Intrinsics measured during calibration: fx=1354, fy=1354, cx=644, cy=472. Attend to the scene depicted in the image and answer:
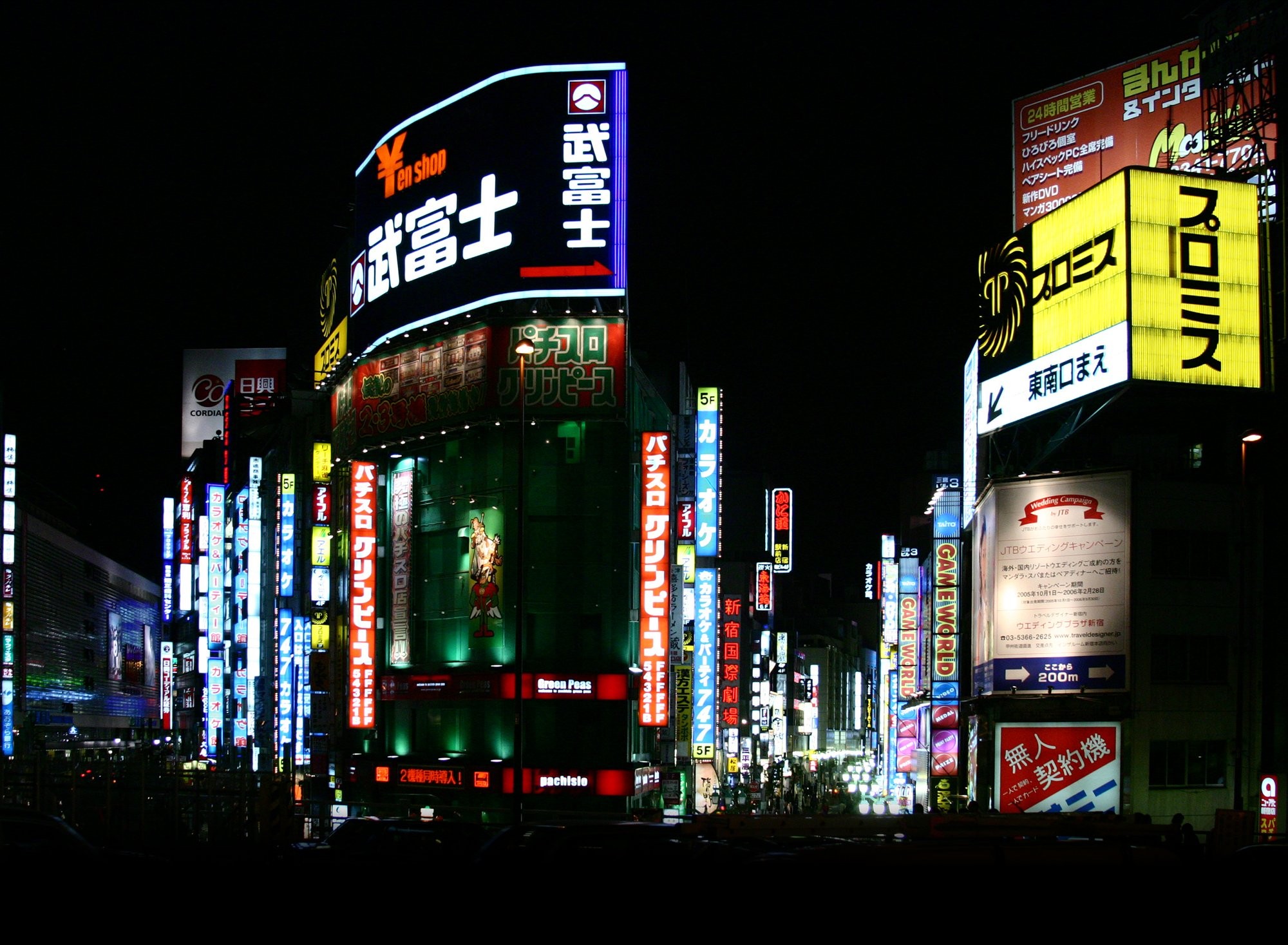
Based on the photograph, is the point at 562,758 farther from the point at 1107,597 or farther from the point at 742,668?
the point at 742,668

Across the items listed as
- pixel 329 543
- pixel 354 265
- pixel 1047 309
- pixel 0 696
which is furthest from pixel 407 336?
pixel 0 696

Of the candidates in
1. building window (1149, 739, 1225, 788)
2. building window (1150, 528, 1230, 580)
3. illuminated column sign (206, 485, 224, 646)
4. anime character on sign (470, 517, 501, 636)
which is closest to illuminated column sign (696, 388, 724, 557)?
anime character on sign (470, 517, 501, 636)

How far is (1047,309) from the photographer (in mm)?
41969

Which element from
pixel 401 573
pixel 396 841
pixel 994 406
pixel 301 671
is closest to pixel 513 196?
pixel 401 573

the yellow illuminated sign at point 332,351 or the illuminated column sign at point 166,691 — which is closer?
the yellow illuminated sign at point 332,351

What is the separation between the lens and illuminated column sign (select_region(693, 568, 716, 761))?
A: 51500mm

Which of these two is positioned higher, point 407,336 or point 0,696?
point 407,336

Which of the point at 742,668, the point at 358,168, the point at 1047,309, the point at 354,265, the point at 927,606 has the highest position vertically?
the point at 358,168

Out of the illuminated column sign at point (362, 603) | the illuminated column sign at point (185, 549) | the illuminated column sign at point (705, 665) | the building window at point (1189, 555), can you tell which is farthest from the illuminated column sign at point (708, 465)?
the illuminated column sign at point (185, 549)

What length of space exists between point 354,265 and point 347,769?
752 inches

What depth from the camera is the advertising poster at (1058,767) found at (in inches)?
1537

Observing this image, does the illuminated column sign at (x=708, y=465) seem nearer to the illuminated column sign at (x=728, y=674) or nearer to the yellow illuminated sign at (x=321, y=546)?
Answer: the yellow illuminated sign at (x=321, y=546)

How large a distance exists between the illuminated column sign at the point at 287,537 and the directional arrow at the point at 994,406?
97.1 feet

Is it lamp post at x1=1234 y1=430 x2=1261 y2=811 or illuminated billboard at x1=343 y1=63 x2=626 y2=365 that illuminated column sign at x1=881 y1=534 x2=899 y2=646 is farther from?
illuminated billboard at x1=343 y1=63 x2=626 y2=365
